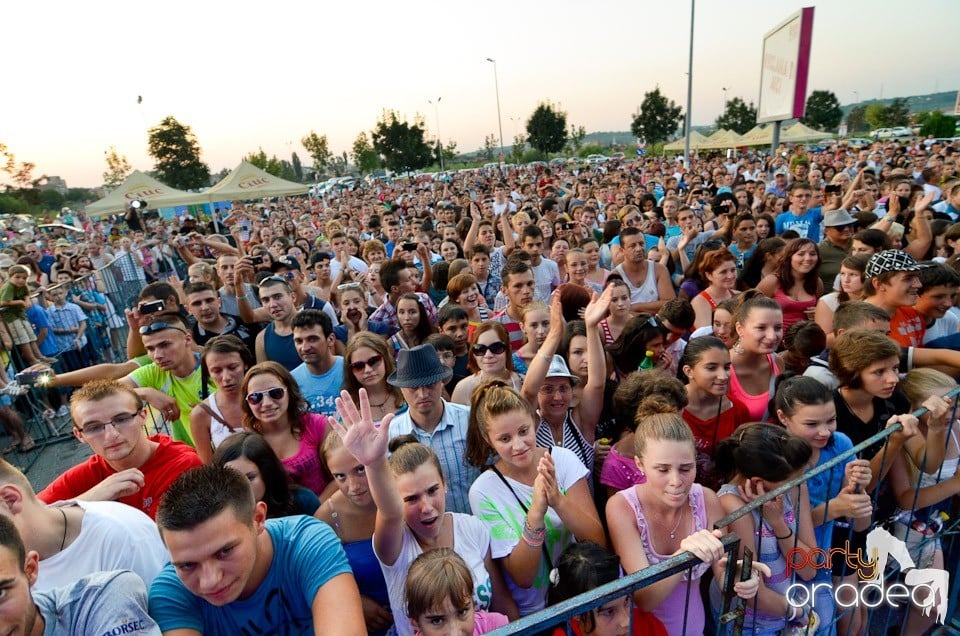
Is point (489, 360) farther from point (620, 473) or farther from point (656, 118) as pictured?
point (656, 118)

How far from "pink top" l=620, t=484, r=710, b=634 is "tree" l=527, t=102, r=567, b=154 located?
56.6 m

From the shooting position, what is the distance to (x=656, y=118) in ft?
173

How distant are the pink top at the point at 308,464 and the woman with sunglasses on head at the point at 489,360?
3.27 feet

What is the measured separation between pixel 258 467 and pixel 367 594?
0.82 metres

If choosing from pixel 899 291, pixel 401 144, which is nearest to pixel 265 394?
pixel 899 291

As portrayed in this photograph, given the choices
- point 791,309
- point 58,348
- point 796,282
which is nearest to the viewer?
point 791,309

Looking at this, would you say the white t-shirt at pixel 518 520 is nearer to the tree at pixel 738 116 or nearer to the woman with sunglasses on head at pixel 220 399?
the woman with sunglasses on head at pixel 220 399

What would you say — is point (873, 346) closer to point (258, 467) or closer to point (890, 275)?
point (890, 275)

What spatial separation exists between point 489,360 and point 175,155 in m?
53.9

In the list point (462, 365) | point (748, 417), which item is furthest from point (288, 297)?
point (748, 417)

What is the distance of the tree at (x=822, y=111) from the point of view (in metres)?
68.2

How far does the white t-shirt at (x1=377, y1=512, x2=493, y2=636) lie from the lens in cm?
221

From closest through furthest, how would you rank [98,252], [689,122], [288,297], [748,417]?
[748,417]
[288,297]
[98,252]
[689,122]

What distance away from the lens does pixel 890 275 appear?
3.90 m
